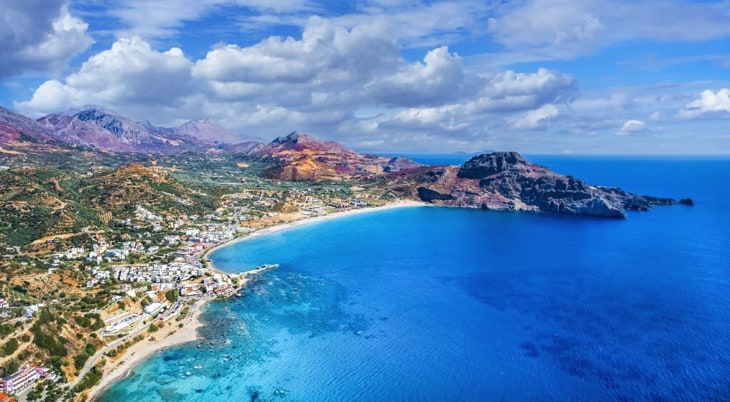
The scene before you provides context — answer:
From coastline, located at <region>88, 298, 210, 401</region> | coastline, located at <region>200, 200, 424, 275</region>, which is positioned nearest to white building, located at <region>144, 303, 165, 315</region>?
coastline, located at <region>88, 298, 210, 401</region>

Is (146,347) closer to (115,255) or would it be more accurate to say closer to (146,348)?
(146,348)

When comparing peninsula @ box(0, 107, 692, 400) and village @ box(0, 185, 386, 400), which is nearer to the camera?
peninsula @ box(0, 107, 692, 400)

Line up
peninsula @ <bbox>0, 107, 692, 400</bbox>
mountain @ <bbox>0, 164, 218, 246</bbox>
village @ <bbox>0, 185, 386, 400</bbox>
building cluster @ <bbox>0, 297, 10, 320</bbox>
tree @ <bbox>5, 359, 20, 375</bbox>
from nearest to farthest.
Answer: tree @ <bbox>5, 359, 20, 375</bbox> < peninsula @ <bbox>0, 107, 692, 400</bbox> < building cluster @ <bbox>0, 297, 10, 320</bbox> < village @ <bbox>0, 185, 386, 400</bbox> < mountain @ <bbox>0, 164, 218, 246</bbox>

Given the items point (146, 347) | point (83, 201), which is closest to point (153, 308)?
point (146, 347)

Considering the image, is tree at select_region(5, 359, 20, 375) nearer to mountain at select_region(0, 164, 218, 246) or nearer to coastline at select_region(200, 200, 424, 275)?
coastline at select_region(200, 200, 424, 275)

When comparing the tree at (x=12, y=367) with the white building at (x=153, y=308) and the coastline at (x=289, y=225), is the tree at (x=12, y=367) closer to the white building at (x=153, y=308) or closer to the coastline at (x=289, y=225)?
the white building at (x=153, y=308)

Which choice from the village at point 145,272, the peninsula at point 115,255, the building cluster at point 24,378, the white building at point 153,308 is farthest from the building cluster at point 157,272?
the building cluster at point 24,378

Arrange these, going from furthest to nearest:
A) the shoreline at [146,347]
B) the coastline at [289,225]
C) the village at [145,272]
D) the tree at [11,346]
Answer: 1. the coastline at [289,225]
2. the village at [145,272]
3. the shoreline at [146,347]
4. the tree at [11,346]
